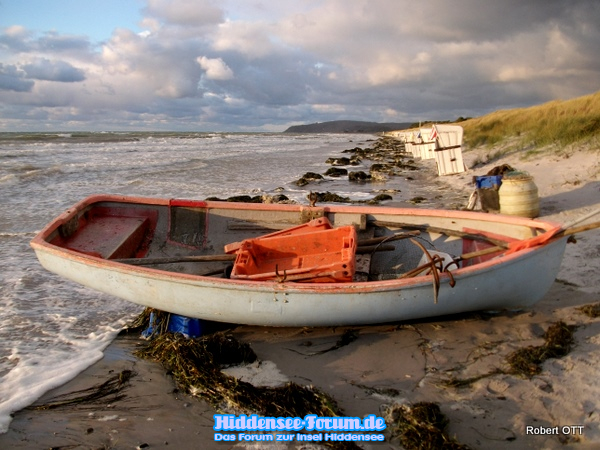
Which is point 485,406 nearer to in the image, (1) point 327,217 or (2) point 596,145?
(1) point 327,217

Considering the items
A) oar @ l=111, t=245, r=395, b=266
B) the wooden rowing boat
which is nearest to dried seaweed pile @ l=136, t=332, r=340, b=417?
the wooden rowing boat

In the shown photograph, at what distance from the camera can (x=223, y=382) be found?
3877mm

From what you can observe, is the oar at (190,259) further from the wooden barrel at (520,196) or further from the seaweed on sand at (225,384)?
the wooden barrel at (520,196)

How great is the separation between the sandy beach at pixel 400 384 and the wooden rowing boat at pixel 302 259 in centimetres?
28

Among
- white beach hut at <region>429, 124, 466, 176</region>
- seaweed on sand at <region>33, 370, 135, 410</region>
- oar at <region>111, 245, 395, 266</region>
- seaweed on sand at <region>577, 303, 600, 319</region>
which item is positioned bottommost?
seaweed on sand at <region>33, 370, 135, 410</region>

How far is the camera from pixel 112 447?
3.26 meters

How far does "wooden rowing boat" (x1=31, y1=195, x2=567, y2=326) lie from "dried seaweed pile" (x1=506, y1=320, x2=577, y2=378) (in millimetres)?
484

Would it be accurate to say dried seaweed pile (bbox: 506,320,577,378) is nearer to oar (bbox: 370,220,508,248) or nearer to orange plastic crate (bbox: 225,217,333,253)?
oar (bbox: 370,220,508,248)

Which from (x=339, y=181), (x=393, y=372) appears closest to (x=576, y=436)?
(x=393, y=372)

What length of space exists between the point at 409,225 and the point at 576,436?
3488mm

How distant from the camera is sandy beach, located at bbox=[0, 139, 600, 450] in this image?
3250 mm

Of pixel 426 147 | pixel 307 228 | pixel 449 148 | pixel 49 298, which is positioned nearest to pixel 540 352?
pixel 307 228

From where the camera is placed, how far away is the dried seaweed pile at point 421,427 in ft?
9.96

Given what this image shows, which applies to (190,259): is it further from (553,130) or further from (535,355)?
(553,130)
